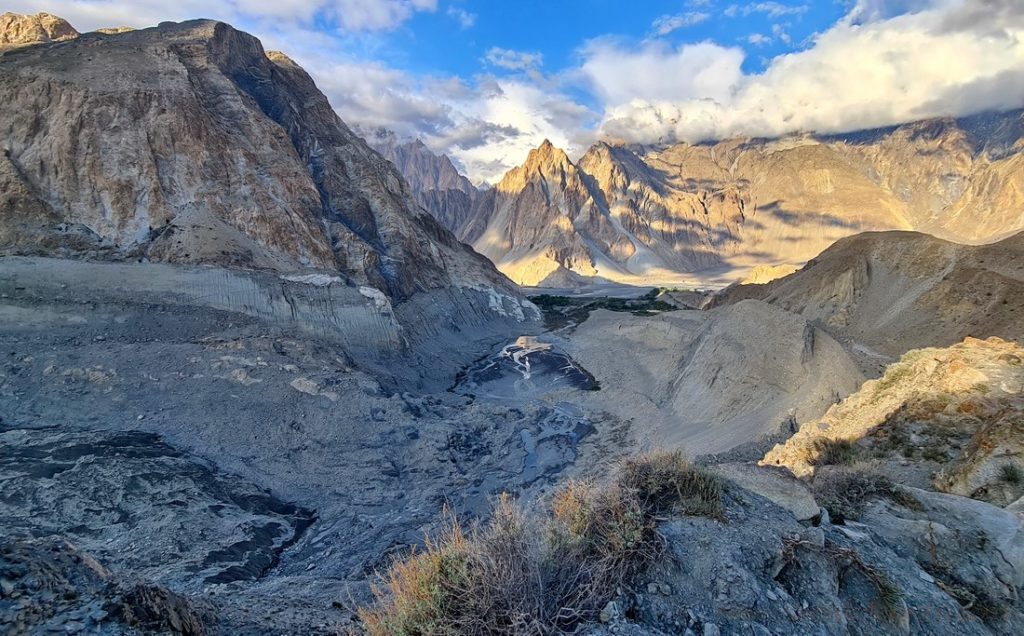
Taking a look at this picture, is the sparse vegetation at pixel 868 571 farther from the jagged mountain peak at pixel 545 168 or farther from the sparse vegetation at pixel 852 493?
the jagged mountain peak at pixel 545 168

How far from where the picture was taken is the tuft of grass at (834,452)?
10254mm

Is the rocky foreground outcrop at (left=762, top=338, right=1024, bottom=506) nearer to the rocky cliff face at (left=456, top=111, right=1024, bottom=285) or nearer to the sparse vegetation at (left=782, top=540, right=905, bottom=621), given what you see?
the sparse vegetation at (left=782, top=540, right=905, bottom=621)

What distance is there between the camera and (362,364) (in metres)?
24.9

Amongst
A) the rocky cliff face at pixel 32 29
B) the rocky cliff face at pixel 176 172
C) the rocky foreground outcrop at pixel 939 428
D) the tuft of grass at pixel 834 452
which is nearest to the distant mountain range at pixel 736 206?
the rocky cliff face at pixel 176 172

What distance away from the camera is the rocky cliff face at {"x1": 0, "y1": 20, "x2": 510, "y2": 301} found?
26.4 m

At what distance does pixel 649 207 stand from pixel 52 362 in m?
159

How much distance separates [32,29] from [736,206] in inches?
6668

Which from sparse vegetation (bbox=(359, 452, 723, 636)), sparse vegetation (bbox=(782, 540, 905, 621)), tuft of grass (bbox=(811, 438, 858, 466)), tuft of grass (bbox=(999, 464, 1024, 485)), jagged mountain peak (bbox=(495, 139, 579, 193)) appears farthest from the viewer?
jagged mountain peak (bbox=(495, 139, 579, 193))

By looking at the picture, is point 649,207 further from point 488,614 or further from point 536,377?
point 488,614

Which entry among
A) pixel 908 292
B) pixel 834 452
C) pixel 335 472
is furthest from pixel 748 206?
pixel 335 472

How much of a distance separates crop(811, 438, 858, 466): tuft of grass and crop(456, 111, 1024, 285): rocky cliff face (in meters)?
103

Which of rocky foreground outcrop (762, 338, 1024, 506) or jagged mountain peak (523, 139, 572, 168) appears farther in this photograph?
jagged mountain peak (523, 139, 572, 168)

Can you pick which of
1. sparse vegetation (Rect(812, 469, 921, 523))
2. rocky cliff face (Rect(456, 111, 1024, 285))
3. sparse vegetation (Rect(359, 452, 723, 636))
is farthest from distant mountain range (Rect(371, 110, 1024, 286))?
sparse vegetation (Rect(359, 452, 723, 636))

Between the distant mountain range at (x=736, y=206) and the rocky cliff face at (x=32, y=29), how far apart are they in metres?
85.6
